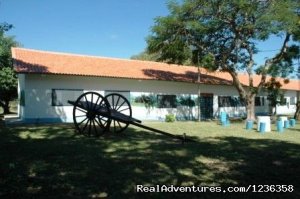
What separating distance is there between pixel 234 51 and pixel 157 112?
7.22 m

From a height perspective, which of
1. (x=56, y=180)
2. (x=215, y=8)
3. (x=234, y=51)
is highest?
(x=215, y=8)

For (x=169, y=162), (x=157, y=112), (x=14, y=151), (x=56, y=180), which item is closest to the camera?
(x=56, y=180)

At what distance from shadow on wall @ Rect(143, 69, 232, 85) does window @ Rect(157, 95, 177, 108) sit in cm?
151

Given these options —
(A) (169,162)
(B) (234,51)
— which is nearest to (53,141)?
(A) (169,162)

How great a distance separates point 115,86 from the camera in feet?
79.9

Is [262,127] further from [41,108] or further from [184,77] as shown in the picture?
[41,108]

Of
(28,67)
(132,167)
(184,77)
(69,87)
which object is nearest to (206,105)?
(184,77)

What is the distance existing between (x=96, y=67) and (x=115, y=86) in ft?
7.01

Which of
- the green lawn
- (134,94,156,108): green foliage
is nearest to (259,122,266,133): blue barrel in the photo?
the green lawn

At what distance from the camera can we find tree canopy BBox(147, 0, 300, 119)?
20.2m

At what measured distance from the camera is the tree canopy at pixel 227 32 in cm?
2023

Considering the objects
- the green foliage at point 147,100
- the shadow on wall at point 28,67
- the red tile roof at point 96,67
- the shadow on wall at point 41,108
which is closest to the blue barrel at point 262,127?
the red tile roof at point 96,67

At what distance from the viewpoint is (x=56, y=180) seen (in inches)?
261

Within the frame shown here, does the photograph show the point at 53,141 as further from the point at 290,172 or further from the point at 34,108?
the point at 34,108
